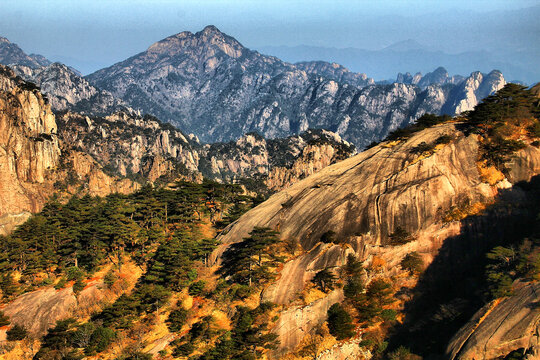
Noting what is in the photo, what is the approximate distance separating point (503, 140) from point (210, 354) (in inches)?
1834

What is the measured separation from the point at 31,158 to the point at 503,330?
158480 millimetres

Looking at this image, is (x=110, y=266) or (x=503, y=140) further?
(x=110, y=266)

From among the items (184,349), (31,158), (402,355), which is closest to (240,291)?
(184,349)

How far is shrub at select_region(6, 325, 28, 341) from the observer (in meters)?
49.1

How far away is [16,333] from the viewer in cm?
4928

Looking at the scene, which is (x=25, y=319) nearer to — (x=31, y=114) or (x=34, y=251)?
(x=34, y=251)

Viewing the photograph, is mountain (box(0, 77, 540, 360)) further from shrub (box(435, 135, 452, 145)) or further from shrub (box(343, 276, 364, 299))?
shrub (box(343, 276, 364, 299))

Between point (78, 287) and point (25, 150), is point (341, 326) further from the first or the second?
point (25, 150)

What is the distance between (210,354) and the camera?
43594 mm

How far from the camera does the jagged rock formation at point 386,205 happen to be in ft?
163

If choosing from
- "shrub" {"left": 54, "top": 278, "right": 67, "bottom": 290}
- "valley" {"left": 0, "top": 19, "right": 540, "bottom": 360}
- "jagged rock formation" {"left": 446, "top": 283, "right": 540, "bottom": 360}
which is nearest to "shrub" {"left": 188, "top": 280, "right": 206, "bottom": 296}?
"valley" {"left": 0, "top": 19, "right": 540, "bottom": 360}

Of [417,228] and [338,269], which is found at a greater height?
[417,228]

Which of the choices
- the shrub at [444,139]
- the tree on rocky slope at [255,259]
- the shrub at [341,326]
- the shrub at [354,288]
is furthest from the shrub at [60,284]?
the shrub at [444,139]

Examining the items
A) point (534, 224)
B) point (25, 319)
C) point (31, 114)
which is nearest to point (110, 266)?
point (25, 319)
